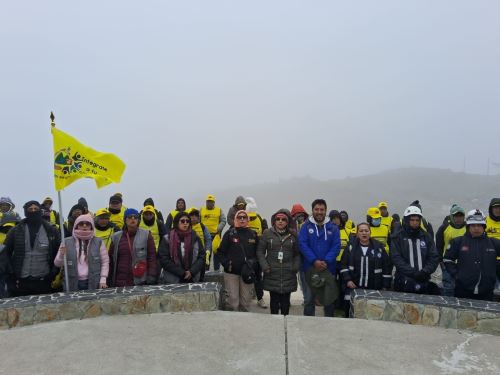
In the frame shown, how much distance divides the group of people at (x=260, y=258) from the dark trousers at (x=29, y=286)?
13 mm

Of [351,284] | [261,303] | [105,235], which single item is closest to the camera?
[351,284]

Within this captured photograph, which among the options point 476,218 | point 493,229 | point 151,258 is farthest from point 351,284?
point 151,258

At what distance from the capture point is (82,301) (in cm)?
507

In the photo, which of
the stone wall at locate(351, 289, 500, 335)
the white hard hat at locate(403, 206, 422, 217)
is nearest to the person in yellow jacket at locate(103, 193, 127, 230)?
the stone wall at locate(351, 289, 500, 335)

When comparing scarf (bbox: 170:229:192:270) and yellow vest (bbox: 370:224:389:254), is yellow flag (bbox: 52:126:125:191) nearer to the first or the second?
scarf (bbox: 170:229:192:270)

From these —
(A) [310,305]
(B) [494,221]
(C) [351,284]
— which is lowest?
(A) [310,305]

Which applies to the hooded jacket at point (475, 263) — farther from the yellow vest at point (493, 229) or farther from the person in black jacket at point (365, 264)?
the yellow vest at point (493, 229)

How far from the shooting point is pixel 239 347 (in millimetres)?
4168

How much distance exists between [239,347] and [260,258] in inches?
72.8

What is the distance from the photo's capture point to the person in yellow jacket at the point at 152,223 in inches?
272

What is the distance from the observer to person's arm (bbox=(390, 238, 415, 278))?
18.2 feet

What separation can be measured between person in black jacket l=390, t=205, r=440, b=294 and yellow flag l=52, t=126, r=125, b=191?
4.58 metres

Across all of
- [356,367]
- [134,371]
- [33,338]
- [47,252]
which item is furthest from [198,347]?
[47,252]

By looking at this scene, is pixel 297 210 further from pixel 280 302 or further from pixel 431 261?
pixel 431 261
